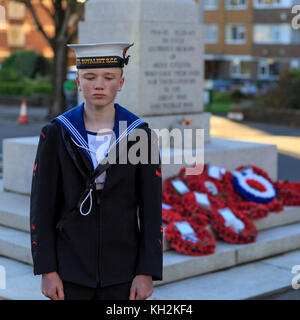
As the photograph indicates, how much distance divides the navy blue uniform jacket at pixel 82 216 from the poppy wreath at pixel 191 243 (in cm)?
330

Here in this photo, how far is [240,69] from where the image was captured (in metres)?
60.8

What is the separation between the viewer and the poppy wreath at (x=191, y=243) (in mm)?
6762

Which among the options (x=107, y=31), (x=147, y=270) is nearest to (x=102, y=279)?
(x=147, y=270)

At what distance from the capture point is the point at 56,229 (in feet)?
11.3

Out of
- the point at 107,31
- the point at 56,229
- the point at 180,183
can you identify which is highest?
the point at 107,31

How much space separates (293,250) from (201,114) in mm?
2842

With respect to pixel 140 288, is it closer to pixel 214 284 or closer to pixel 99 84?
pixel 99 84

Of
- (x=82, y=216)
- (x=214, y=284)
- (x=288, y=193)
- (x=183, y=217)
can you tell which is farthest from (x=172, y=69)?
(x=82, y=216)

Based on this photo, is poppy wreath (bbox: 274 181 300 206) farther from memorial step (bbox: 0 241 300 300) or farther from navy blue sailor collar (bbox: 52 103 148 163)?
navy blue sailor collar (bbox: 52 103 148 163)

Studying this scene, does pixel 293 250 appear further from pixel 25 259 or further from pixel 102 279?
pixel 102 279

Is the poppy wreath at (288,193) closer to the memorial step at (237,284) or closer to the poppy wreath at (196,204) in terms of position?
the poppy wreath at (196,204)

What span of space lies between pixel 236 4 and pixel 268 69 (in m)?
6.44

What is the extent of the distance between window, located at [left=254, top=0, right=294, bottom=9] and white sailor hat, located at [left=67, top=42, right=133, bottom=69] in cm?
5406

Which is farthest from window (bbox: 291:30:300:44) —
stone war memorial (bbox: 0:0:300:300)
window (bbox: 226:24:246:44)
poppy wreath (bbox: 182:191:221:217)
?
poppy wreath (bbox: 182:191:221:217)
